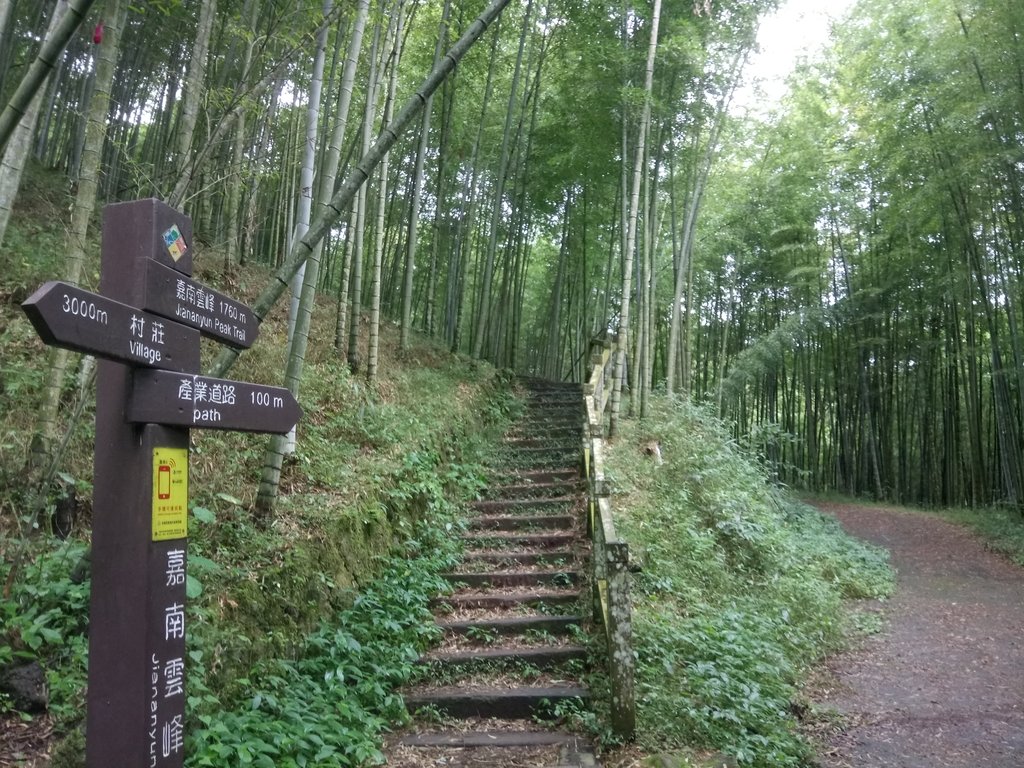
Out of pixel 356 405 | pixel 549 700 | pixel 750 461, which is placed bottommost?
pixel 549 700

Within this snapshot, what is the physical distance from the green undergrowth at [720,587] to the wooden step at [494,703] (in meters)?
0.50

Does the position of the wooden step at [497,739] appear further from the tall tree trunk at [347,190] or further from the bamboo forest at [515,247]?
the tall tree trunk at [347,190]

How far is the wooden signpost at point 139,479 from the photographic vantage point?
1.71 m

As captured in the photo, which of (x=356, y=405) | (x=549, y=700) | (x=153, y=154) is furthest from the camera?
(x=153, y=154)

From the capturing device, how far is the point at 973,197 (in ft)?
33.8

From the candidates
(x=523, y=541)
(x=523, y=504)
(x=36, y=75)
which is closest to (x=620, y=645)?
(x=523, y=541)

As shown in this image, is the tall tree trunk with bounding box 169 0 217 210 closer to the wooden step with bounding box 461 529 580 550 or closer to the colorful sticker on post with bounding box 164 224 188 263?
the colorful sticker on post with bounding box 164 224 188 263

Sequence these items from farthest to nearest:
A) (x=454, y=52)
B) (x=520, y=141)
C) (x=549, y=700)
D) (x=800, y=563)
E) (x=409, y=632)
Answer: (x=520, y=141) → (x=800, y=563) → (x=409, y=632) → (x=549, y=700) → (x=454, y=52)

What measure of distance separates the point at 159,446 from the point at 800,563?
707 centimetres

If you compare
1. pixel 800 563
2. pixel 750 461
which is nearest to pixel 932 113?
pixel 750 461

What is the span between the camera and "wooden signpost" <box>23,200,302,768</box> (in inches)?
67.4

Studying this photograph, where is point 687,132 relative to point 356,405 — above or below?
above

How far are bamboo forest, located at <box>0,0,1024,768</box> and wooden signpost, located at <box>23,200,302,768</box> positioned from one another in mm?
319

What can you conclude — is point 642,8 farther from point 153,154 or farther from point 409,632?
point 409,632
